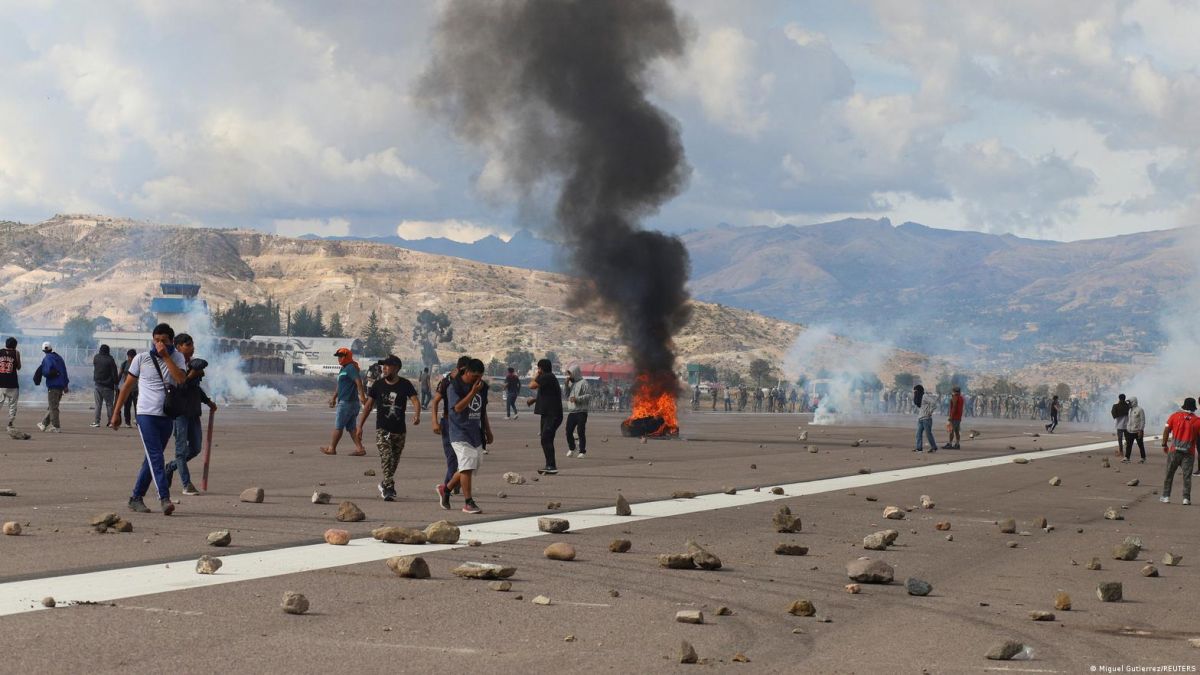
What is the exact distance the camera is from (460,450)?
1526 centimetres

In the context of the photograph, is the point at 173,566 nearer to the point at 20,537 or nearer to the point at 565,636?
the point at 20,537

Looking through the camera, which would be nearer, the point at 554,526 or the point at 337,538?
the point at 337,538

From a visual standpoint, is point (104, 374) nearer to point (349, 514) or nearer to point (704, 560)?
point (349, 514)

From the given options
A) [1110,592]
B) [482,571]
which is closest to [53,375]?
[482,571]

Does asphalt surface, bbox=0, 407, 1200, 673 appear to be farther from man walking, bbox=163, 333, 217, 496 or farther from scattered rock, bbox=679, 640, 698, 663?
man walking, bbox=163, 333, 217, 496

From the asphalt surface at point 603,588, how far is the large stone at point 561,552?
0.50 ft

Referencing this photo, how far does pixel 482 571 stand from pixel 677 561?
179 cm

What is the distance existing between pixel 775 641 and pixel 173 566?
4621 mm

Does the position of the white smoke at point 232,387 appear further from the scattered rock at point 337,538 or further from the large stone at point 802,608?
the large stone at point 802,608

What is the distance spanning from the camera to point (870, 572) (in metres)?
10.9

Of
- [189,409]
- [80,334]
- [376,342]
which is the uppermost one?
[376,342]

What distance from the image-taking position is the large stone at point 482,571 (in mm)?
10328

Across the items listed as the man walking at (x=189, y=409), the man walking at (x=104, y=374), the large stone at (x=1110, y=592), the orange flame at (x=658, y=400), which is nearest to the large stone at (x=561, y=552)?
the large stone at (x=1110, y=592)

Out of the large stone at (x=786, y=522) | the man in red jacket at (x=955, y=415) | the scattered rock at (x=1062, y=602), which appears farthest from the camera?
the man in red jacket at (x=955, y=415)
